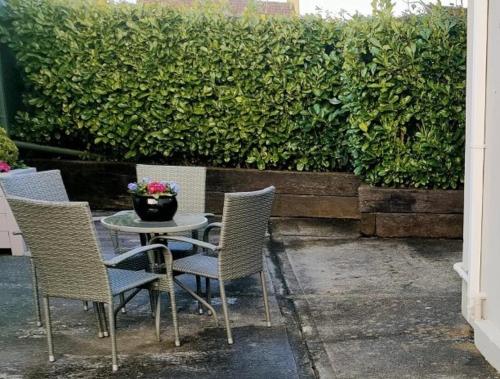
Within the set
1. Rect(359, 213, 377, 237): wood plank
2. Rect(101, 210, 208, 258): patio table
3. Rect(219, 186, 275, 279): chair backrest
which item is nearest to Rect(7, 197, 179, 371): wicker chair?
Rect(101, 210, 208, 258): patio table

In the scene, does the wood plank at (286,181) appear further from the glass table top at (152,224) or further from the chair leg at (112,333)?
the chair leg at (112,333)

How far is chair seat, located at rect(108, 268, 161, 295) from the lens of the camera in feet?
9.90

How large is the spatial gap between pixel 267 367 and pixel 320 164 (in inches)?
153

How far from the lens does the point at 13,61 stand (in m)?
6.98

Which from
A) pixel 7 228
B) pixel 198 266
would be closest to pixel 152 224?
pixel 198 266

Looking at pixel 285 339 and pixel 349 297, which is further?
pixel 349 297

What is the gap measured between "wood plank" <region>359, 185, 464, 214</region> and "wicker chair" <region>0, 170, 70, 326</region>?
10.5 feet

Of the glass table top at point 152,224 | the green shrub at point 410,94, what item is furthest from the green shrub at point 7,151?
the green shrub at point 410,94

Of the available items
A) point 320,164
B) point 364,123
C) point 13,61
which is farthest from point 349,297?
point 13,61

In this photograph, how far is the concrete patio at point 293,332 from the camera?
2969 millimetres

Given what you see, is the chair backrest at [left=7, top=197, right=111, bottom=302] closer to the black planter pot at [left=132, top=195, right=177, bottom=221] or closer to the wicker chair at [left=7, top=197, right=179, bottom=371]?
the wicker chair at [left=7, top=197, right=179, bottom=371]

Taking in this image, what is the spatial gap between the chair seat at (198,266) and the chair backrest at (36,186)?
97cm

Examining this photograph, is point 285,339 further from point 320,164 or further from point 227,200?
point 320,164

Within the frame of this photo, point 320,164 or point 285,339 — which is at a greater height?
point 320,164
